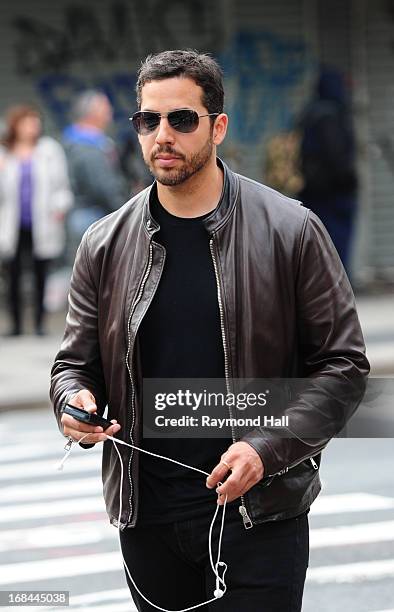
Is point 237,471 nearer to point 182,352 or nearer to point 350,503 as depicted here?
point 182,352

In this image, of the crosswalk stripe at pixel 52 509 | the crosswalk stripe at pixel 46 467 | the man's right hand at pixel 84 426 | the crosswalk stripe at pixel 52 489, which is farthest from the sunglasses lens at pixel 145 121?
the crosswalk stripe at pixel 46 467

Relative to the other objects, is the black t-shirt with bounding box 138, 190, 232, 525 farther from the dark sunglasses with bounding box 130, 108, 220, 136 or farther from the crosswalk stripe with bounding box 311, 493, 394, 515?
the crosswalk stripe with bounding box 311, 493, 394, 515

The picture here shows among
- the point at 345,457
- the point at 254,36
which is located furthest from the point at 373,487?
the point at 254,36

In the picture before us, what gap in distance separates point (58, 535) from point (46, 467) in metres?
1.71

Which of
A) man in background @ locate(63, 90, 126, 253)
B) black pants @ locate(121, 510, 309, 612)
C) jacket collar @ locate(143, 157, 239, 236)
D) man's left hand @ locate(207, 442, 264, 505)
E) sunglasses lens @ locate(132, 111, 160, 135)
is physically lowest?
man in background @ locate(63, 90, 126, 253)

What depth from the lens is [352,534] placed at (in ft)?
23.0

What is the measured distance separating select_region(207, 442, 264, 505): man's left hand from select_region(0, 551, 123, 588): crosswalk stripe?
316 cm

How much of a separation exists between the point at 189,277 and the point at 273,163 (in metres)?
13.4

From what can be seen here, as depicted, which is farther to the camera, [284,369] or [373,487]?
[373,487]

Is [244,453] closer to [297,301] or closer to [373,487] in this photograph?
[297,301]

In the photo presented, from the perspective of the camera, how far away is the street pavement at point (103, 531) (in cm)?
620

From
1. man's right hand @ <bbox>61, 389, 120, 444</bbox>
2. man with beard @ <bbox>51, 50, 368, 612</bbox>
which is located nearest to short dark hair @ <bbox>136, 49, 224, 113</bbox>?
man with beard @ <bbox>51, 50, 368, 612</bbox>

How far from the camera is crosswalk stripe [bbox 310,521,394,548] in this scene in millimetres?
6875

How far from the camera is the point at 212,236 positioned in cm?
365
